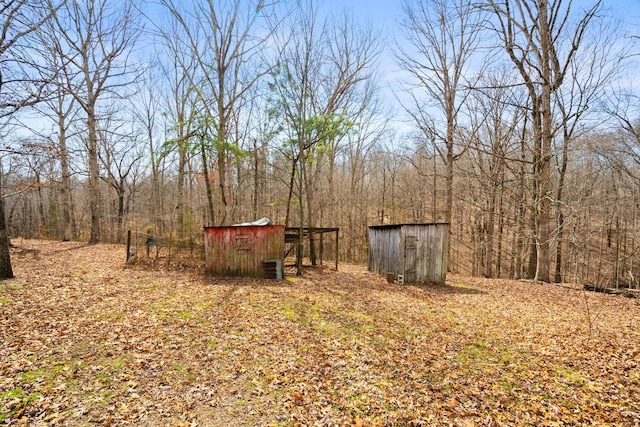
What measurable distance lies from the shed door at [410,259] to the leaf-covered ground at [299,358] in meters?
3.21

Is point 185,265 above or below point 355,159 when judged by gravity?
below

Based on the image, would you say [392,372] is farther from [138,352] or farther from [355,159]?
[355,159]

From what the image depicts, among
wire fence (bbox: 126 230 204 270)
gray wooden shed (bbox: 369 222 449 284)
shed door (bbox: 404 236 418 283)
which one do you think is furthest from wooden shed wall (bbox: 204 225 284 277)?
shed door (bbox: 404 236 418 283)

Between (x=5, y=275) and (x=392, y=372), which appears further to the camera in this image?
(x=5, y=275)

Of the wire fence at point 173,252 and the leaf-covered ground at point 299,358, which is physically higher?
the wire fence at point 173,252

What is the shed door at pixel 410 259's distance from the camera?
1266cm

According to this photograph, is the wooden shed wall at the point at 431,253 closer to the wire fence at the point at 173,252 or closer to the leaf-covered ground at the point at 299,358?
the leaf-covered ground at the point at 299,358

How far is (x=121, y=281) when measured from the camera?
371 inches

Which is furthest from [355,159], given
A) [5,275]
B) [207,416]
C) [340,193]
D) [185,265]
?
[207,416]

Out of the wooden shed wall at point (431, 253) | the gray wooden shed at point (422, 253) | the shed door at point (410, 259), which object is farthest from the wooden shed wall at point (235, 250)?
the wooden shed wall at point (431, 253)

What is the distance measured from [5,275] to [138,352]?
236 inches

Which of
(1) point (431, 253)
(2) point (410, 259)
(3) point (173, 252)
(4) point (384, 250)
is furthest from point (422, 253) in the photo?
(3) point (173, 252)

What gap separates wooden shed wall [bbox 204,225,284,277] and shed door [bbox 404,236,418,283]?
565 cm

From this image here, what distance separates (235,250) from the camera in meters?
11.7
